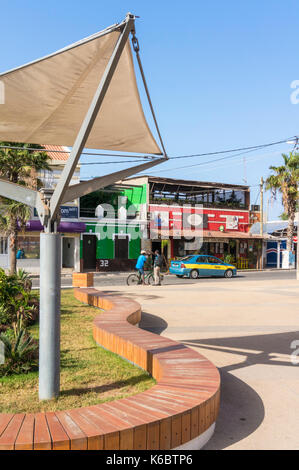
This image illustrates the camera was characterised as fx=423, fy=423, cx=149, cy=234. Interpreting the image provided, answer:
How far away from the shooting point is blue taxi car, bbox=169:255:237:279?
26.5 m

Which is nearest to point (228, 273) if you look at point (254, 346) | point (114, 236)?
point (114, 236)

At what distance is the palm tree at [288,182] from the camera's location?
39.0m

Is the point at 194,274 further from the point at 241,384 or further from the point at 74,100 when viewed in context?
the point at 74,100

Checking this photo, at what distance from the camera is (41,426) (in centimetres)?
336

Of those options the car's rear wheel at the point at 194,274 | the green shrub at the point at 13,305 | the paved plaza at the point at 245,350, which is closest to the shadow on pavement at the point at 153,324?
the paved plaza at the point at 245,350

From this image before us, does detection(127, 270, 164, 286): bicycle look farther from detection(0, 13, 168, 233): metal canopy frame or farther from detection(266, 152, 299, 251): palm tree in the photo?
detection(266, 152, 299, 251): palm tree

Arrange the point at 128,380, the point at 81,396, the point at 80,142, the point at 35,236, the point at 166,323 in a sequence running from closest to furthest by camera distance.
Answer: the point at 80,142, the point at 81,396, the point at 128,380, the point at 166,323, the point at 35,236

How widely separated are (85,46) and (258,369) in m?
5.25

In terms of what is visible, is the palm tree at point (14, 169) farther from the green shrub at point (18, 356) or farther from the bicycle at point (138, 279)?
the green shrub at point (18, 356)

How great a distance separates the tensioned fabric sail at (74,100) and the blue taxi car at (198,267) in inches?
761

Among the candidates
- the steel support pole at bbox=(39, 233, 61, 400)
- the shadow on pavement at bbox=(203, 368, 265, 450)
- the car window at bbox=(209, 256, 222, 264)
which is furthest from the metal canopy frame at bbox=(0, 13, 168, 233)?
the car window at bbox=(209, 256, 222, 264)

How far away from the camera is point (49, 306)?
4512 millimetres
